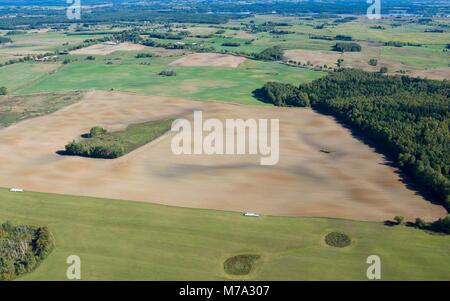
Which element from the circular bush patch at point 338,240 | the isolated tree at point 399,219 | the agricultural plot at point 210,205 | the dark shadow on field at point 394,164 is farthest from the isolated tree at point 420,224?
the circular bush patch at point 338,240

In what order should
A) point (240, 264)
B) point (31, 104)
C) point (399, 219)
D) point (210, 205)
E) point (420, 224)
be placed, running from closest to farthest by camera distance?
point (240, 264)
point (420, 224)
point (399, 219)
point (210, 205)
point (31, 104)

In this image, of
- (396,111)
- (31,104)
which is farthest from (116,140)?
(396,111)

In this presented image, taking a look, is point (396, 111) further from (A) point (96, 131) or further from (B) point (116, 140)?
(A) point (96, 131)

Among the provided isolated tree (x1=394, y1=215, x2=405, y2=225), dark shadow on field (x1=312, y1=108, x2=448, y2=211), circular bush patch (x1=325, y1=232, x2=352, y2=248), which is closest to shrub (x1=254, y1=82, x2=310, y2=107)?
dark shadow on field (x1=312, y1=108, x2=448, y2=211)

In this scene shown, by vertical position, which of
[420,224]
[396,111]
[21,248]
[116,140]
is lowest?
[21,248]

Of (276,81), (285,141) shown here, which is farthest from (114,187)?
(276,81)

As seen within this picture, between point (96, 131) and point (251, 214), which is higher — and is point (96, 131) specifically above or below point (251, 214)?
above

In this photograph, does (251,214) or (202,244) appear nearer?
(202,244)
